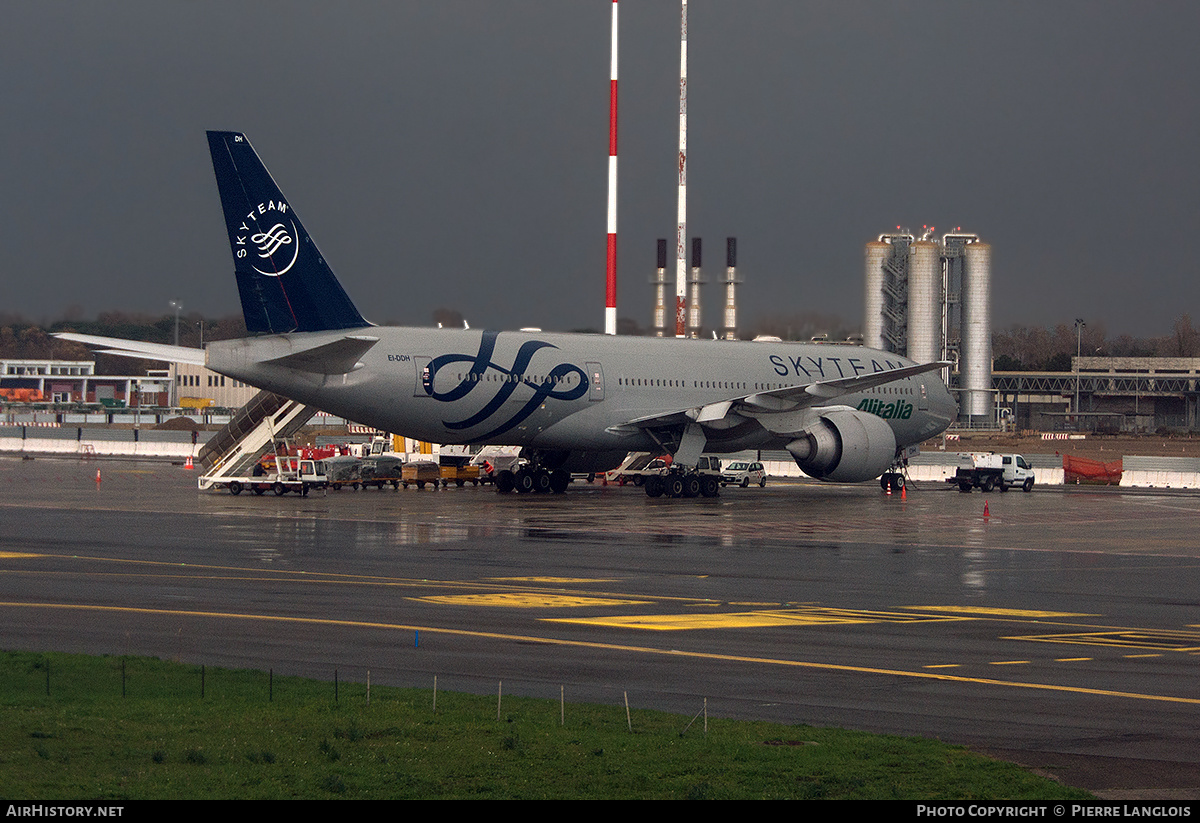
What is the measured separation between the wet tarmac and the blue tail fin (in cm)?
614

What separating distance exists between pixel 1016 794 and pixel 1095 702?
4.40m

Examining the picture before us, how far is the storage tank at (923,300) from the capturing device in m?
102

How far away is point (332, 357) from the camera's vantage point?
136ft

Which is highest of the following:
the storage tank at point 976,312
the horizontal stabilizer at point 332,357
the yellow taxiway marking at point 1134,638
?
the storage tank at point 976,312

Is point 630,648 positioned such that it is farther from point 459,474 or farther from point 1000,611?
point 459,474

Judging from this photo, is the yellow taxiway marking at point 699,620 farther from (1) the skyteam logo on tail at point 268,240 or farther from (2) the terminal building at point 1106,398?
(2) the terminal building at point 1106,398

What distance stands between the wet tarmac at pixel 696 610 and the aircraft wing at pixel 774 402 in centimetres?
771

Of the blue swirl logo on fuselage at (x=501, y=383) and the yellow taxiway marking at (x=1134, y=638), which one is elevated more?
the blue swirl logo on fuselage at (x=501, y=383)

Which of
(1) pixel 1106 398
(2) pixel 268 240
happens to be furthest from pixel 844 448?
(1) pixel 1106 398

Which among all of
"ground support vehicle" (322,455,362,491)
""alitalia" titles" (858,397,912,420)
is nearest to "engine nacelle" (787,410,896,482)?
""alitalia" titles" (858,397,912,420)

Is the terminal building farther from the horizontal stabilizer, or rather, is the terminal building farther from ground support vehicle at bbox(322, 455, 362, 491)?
the horizontal stabilizer

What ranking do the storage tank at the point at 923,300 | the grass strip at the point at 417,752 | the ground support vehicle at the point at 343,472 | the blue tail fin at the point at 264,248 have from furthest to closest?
1. the storage tank at the point at 923,300
2. the ground support vehicle at the point at 343,472
3. the blue tail fin at the point at 264,248
4. the grass strip at the point at 417,752

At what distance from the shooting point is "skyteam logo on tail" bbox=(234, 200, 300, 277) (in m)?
42.2

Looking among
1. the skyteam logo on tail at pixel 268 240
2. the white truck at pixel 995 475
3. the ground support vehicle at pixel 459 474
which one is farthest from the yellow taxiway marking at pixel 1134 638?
the white truck at pixel 995 475
